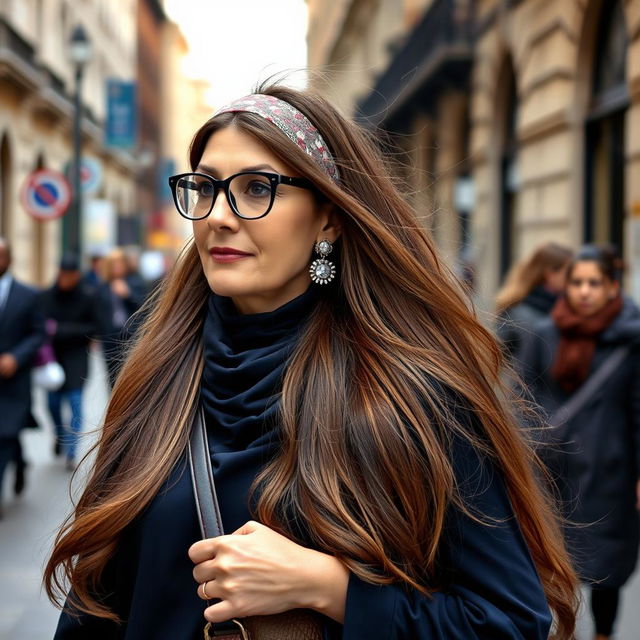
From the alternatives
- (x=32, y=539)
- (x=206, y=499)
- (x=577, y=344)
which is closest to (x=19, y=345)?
(x=32, y=539)

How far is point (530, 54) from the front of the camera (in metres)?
14.4

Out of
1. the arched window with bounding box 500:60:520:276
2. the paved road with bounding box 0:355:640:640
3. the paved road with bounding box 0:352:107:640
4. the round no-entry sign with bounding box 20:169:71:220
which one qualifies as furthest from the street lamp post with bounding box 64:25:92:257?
the paved road with bounding box 0:355:640:640

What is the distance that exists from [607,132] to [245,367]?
10854mm

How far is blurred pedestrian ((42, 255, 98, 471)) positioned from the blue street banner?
21765 mm

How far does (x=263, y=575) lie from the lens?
187 centimetres

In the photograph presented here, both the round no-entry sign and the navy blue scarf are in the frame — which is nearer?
the navy blue scarf

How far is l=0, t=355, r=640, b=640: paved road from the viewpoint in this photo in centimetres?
531

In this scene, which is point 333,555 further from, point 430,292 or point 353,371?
point 430,292

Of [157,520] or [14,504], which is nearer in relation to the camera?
[157,520]

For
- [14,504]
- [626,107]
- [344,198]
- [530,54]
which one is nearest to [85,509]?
[344,198]

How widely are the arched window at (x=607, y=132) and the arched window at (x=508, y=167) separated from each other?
11.3ft

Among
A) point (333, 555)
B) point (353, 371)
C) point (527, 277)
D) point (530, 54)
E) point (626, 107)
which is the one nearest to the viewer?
point (333, 555)

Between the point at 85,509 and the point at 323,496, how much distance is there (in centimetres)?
53

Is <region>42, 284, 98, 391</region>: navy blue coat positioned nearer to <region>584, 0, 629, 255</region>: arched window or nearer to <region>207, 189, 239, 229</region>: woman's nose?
<region>584, 0, 629, 255</region>: arched window
